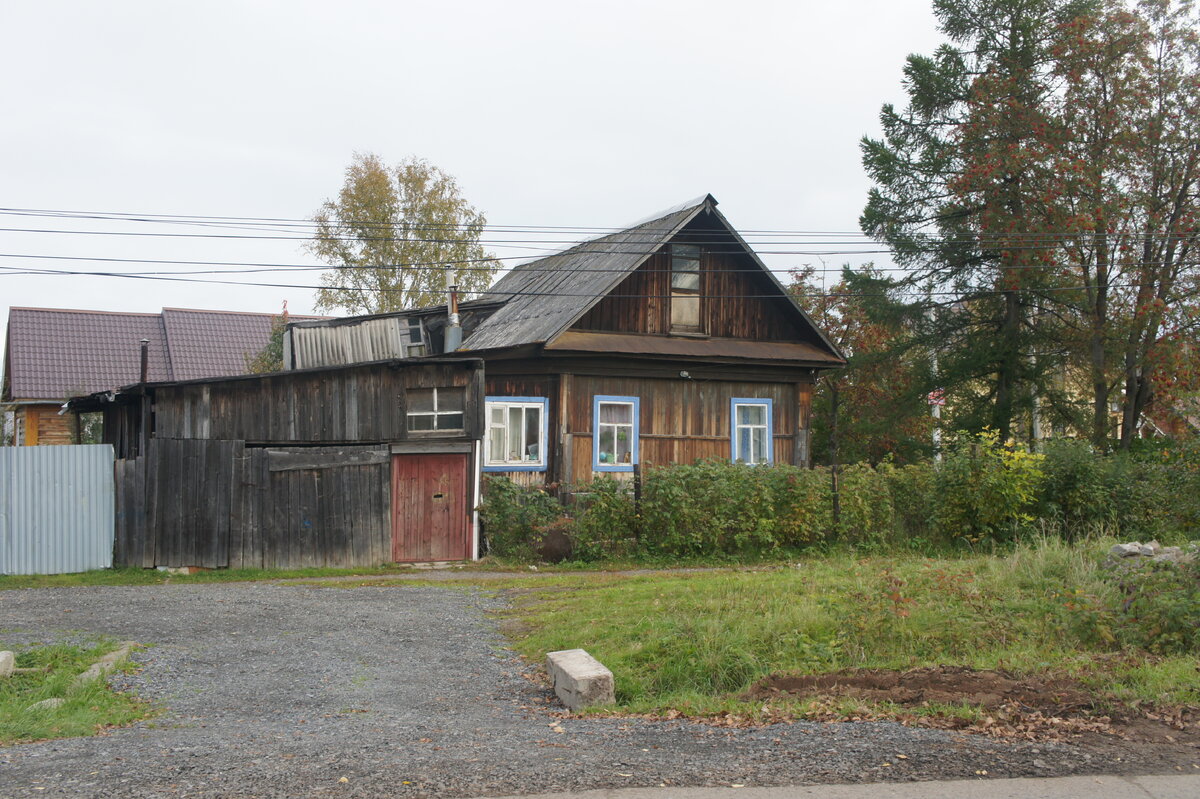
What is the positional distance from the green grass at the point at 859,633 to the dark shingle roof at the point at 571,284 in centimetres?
923

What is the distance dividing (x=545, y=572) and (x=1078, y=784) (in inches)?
464

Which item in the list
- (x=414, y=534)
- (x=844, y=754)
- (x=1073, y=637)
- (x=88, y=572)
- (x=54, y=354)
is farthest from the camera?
(x=54, y=354)

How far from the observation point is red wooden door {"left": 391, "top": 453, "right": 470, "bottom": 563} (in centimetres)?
1802

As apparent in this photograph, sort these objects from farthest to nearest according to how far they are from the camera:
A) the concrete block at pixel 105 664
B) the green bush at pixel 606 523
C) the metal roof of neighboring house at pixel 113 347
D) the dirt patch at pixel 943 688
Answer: the metal roof of neighboring house at pixel 113 347
the green bush at pixel 606 523
the concrete block at pixel 105 664
the dirt patch at pixel 943 688

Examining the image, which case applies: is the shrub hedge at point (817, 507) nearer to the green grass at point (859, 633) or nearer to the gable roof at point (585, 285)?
the gable roof at point (585, 285)

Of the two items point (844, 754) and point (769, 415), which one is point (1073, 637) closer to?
point (844, 754)

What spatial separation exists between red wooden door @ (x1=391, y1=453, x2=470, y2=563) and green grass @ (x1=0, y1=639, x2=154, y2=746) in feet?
27.7

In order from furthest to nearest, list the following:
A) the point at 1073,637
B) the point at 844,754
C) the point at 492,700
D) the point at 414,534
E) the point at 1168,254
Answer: the point at 1168,254, the point at 414,534, the point at 1073,637, the point at 492,700, the point at 844,754

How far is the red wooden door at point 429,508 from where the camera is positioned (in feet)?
59.1

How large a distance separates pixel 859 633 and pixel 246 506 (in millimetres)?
11028

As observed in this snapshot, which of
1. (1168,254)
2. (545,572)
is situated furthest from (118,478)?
(1168,254)

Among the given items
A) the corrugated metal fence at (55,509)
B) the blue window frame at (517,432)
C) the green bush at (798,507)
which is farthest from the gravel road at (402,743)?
the blue window frame at (517,432)

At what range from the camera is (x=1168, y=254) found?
25.1 m

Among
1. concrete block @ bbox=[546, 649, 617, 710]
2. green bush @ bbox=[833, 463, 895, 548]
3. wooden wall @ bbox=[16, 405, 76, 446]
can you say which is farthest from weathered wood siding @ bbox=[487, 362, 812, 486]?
wooden wall @ bbox=[16, 405, 76, 446]
